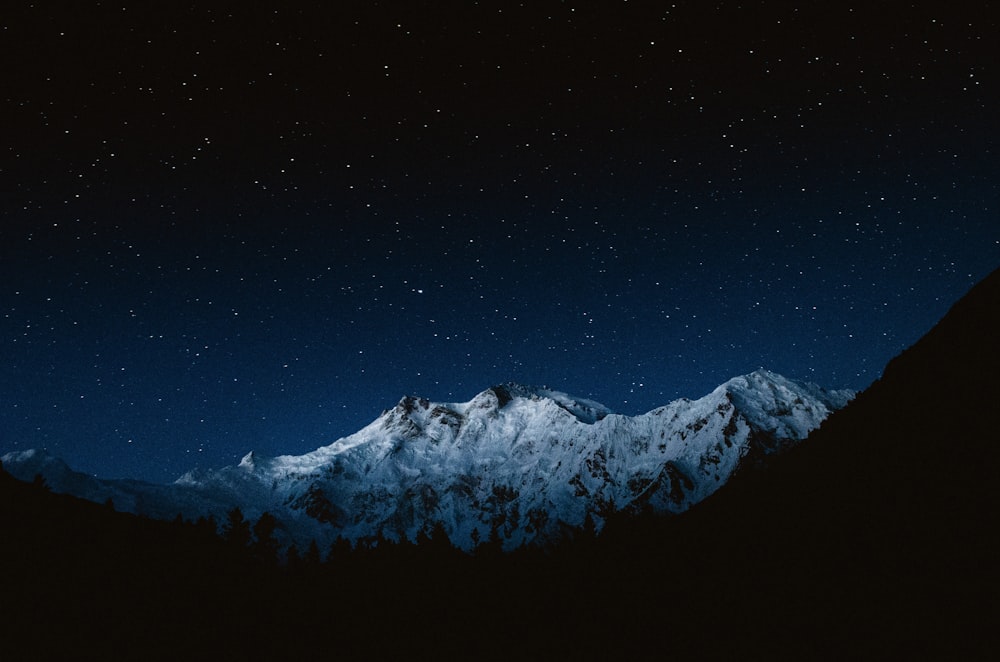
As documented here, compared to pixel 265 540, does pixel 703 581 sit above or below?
below

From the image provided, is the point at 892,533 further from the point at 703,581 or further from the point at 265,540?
the point at 265,540

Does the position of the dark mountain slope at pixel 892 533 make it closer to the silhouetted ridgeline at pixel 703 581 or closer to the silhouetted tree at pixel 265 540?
the silhouetted ridgeline at pixel 703 581

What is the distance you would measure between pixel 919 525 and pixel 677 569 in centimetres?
3575

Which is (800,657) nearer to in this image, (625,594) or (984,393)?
(984,393)

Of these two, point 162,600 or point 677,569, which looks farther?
point 677,569

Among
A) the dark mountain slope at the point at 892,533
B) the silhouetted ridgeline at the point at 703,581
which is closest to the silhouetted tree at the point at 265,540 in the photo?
the silhouetted ridgeline at the point at 703,581

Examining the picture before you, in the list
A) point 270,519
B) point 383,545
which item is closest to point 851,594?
point 270,519

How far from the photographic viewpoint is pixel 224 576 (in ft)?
213

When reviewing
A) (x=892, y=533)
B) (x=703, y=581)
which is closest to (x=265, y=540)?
(x=703, y=581)

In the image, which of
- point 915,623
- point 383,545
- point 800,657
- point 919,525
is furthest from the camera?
point 383,545

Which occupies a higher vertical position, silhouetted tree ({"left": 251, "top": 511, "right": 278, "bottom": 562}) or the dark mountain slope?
silhouetted tree ({"left": 251, "top": 511, "right": 278, "bottom": 562})

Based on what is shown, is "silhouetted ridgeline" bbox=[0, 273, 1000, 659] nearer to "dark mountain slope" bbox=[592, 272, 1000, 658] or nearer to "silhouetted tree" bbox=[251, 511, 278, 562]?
"dark mountain slope" bbox=[592, 272, 1000, 658]

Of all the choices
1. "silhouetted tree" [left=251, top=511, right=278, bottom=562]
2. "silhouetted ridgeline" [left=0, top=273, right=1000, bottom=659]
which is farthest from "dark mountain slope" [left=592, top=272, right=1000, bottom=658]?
"silhouetted tree" [left=251, top=511, right=278, bottom=562]

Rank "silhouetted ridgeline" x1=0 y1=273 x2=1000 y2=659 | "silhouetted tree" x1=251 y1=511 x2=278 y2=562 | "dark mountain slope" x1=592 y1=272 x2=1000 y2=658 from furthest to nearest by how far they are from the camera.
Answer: "silhouetted tree" x1=251 y1=511 x2=278 y2=562 → "silhouetted ridgeline" x1=0 y1=273 x2=1000 y2=659 → "dark mountain slope" x1=592 y1=272 x2=1000 y2=658
